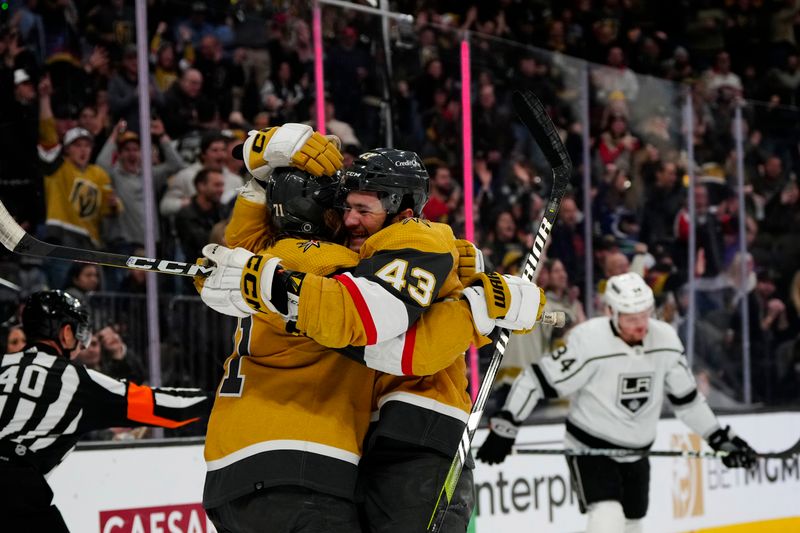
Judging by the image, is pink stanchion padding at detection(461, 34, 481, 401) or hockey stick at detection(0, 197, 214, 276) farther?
pink stanchion padding at detection(461, 34, 481, 401)

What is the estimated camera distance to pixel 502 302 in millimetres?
2225

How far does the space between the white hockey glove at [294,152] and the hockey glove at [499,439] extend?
1925 mm

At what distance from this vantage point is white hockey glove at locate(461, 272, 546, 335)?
2201 millimetres

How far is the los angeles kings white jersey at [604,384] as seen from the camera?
429 centimetres

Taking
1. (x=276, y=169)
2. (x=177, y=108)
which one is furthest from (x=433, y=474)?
(x=177, y=108)

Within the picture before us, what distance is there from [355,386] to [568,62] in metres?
3.82

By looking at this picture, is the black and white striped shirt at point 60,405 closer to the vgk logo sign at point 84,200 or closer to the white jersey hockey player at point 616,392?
the vgk logo sign at point 84,200

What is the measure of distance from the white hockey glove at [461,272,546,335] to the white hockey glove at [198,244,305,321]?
0.36 meters

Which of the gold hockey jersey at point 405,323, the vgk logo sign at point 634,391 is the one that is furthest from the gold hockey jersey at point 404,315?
the vgk logo sign at point 634,391

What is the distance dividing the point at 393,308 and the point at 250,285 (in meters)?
0.26

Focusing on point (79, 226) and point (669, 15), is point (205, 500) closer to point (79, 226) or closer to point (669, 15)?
point (79, 226)

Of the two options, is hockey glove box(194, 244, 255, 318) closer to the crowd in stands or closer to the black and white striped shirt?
the black and white striped shirt

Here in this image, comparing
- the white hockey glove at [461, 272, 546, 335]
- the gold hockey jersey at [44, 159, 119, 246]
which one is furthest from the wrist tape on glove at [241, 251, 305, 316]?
the gold hockey jersey at [44, 159, 119, 246]

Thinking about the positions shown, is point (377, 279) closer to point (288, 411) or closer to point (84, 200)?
point (288, 411)
